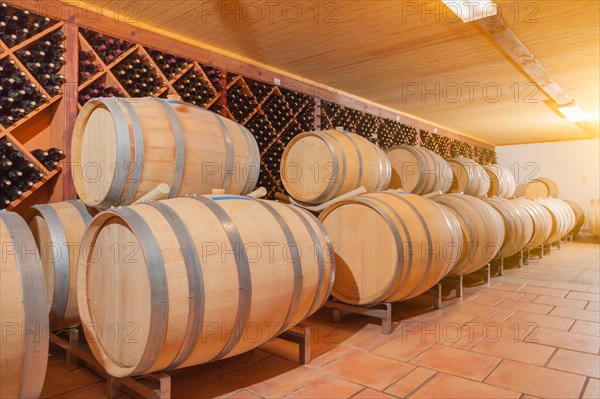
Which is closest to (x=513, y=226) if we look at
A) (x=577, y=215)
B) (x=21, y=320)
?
(x=21, y=320)

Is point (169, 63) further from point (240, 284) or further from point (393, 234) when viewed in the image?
point (240, 284)

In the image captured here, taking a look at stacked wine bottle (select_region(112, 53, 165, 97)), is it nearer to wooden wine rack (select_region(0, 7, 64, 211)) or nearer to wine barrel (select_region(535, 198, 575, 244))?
wooden wine rack (select_region(0, 7, 64, 211))

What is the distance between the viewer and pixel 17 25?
265cm

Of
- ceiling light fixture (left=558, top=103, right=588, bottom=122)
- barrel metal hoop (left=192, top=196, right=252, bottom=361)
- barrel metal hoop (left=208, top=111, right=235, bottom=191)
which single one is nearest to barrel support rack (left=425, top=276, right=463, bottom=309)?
barrel metal hoop (left=208, top=111, right=235, bottom=191)

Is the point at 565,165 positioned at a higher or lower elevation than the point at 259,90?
lower

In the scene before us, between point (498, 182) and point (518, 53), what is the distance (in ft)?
8.21

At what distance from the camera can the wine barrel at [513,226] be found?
447 cm

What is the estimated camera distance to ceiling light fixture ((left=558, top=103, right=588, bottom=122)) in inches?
246

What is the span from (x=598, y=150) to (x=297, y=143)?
946 centimetres

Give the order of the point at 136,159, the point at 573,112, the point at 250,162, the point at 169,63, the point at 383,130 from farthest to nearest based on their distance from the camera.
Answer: the point at 573,112, the point at 383,130, the point at 169,63, the point at 250,162, the point at 136,159

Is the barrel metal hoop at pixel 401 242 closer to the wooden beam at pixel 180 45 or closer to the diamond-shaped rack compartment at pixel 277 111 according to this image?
the diamond-shaped rack compartment at pixel 277 111

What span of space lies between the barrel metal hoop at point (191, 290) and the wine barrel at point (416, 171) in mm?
3124

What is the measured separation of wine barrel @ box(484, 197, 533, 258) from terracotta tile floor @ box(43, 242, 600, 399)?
3.47 feet

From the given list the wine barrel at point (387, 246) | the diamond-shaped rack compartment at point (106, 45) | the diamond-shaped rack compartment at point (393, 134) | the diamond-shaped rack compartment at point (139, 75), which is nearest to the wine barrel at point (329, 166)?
the wine barrel at point (387, 246)
